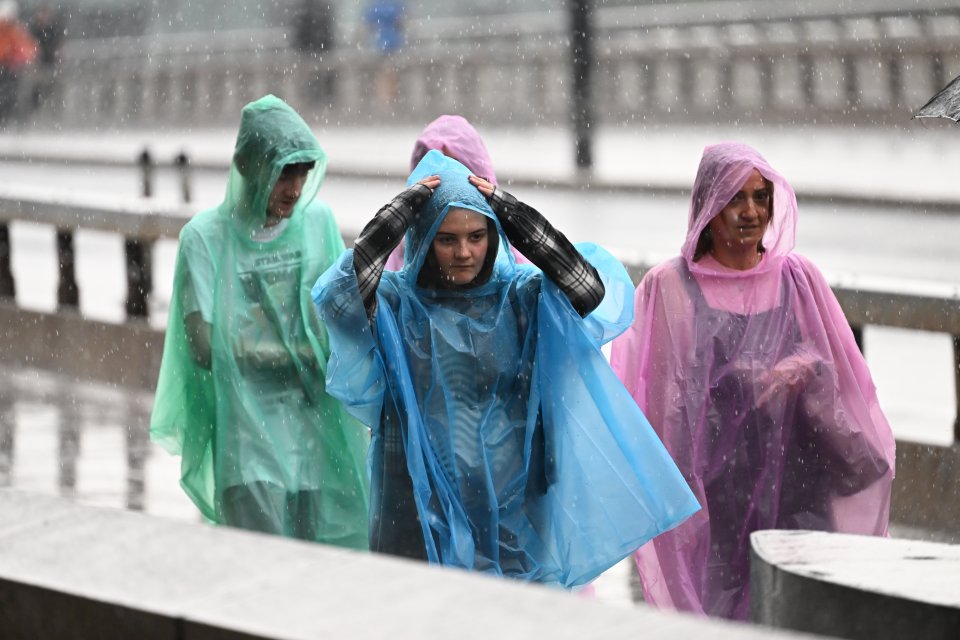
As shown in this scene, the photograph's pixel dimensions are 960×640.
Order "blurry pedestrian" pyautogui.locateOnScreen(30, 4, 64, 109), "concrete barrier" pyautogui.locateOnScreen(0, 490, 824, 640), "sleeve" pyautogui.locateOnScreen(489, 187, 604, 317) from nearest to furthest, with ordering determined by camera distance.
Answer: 1. "concrete barrier" pyautogui.locateOnScreen(0, 490, 824, 640)
2. "sleeve" pyautogui.locateOnScreen(489, 187, 604, 317)
3. "blurry pedestrian" pyautogui.locateOnScreen(30, 4, 64, 109)

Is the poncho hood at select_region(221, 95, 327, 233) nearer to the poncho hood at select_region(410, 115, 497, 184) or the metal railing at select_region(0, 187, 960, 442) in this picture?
the poncho hood at select_region(410, 115, 497, 184)

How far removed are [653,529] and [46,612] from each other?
2.20 meters

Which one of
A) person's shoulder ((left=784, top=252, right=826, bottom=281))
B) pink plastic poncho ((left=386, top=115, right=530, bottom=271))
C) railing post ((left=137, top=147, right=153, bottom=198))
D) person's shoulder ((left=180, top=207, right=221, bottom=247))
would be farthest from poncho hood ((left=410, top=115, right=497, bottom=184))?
railing post ((left=137, top=147, right=153, bottom=198))

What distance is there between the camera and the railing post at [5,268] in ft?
40.4

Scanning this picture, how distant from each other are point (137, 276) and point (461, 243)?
634 cm

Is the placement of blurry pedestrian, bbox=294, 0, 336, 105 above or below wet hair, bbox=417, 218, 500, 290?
above

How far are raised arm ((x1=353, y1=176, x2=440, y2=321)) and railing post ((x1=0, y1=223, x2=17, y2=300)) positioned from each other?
755 centimetres

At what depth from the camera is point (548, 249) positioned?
17.2ft

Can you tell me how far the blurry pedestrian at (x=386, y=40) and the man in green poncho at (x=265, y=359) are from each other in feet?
75.0

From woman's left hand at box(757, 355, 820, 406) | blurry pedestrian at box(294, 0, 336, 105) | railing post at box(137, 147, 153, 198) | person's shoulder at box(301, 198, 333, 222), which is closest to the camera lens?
woman's left hand at box(757, 355, 820, 406)

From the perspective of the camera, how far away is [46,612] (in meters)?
3.54

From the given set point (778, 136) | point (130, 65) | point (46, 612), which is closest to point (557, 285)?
point (46, 612)

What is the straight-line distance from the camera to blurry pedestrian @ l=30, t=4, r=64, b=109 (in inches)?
1344

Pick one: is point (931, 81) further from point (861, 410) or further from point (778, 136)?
point (861, 410)
